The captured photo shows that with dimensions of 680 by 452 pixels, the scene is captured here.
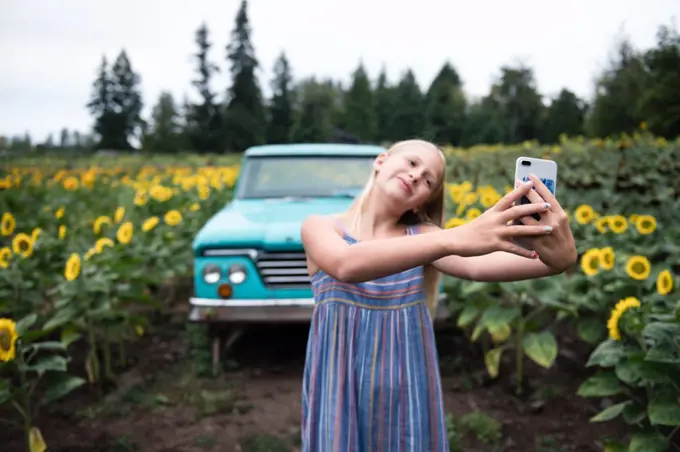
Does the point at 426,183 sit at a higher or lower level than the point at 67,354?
higher

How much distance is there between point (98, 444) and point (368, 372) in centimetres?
229

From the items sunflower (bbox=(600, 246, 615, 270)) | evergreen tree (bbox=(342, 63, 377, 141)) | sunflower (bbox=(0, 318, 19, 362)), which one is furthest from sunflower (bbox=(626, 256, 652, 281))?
evergreen tree (bbox=(342, 63, 377, 141))

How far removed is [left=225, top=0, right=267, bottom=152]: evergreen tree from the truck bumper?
4397cm

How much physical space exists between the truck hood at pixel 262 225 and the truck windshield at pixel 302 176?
28 cm

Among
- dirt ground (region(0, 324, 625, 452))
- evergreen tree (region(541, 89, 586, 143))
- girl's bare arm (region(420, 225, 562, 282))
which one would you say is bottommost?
dirt ground (region(0, 324, 625, 452))

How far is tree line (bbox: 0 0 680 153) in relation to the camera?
9266 millimetres

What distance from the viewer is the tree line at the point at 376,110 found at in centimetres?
927

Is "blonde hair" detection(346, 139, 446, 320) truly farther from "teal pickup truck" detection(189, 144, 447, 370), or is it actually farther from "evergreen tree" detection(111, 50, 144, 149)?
"evergreen tree" detection(111, 50, 144, 149)

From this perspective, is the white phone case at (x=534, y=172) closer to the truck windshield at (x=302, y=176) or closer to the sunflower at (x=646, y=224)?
the sunflower at (x=646, y=224)

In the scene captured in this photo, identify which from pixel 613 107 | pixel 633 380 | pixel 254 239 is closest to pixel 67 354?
pixel 254 239

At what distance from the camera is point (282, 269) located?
391 centimetres

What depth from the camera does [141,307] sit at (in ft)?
18.8

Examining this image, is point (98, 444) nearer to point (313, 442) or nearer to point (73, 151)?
point (313, 442)

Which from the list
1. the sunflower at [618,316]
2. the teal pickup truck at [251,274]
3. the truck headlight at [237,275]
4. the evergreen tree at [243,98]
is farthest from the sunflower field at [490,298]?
the evergreen tree at [243,98]
